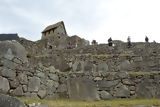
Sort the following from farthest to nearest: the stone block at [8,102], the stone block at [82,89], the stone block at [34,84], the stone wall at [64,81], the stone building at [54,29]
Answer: the stone building at [54,29] → the stone block at [82,89] → the stone block at [34,84] → the stone wall at [64,81] → the stone block at [8,102]

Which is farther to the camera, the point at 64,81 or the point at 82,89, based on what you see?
the point at 64,81

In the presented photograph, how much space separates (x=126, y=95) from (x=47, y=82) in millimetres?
3032

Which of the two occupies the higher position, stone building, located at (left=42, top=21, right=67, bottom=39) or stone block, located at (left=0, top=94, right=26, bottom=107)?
stone building, located at (left=42, top=21, right=67, bottom=39)

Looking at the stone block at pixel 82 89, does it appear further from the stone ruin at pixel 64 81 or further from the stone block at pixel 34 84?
the stone block at pixel 34 84

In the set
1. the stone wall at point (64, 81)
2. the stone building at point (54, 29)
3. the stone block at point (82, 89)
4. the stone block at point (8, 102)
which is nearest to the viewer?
the stone block at point (8, 102)

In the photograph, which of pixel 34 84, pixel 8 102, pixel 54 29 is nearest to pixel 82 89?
pixel 34 84

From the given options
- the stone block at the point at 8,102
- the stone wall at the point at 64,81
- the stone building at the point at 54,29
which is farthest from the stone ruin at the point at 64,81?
the stone building at the point at 54,29

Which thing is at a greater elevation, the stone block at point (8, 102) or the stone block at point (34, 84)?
the stone block at point (34, 84)

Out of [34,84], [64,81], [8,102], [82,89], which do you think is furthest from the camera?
[64,81]

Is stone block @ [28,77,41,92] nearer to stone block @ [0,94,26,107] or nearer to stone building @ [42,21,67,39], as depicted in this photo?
stone block @ [0,94,26,107]

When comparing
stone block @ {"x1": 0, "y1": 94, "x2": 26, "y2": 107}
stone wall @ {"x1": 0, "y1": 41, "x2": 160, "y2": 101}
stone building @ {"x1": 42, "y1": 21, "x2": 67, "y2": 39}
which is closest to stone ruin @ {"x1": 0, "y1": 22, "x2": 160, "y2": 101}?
stone wall @ {"x1": 0, "y1": 41, "x2": 160, "y2": 101}

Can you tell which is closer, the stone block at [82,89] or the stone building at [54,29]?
the stone block at [82,89]

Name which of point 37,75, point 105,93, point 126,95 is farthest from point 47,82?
point 126,95

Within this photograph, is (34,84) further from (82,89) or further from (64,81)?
(82,89)
